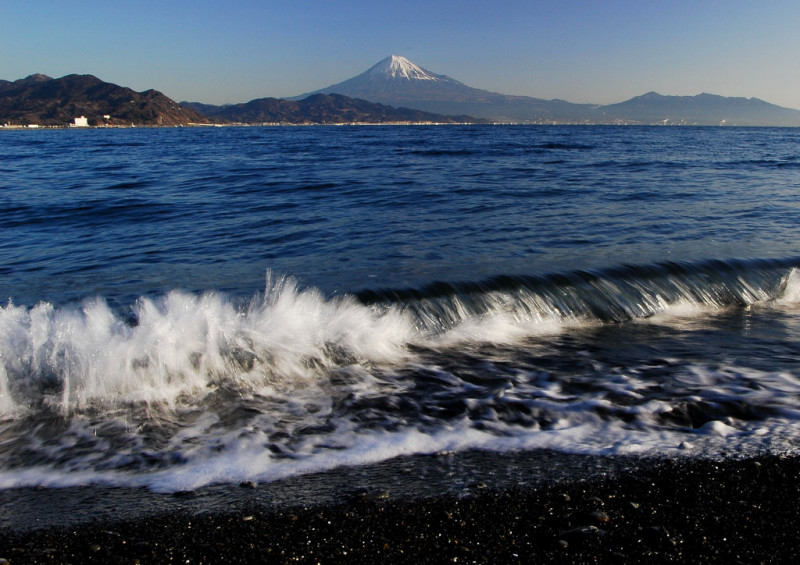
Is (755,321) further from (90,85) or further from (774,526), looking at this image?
(90,85)

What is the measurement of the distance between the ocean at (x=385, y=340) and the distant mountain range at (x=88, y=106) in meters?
152

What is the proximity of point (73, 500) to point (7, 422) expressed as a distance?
1.60 meters

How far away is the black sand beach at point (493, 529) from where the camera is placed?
250 cm

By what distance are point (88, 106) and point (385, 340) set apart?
589 ft

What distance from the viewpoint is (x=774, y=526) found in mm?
2641

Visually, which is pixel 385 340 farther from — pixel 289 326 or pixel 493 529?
pixel 493 529

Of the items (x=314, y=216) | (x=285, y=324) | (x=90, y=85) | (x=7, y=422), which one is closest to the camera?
(x=7, y=422)

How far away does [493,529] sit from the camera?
2.67 meters

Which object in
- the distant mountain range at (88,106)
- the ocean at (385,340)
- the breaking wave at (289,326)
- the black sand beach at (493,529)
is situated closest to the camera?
the black sand beach at (493,529)

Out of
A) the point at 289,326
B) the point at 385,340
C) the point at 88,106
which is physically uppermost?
the point at 88,106

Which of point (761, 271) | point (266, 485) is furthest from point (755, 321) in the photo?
point (266, 485)

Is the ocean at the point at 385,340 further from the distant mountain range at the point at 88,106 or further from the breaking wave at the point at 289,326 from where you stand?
the distant mountain range at the point at 88,106

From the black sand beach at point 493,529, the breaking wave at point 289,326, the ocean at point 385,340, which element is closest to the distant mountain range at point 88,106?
the ocean at point 385,340

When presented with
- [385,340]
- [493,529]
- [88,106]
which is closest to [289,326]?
[385,340]
